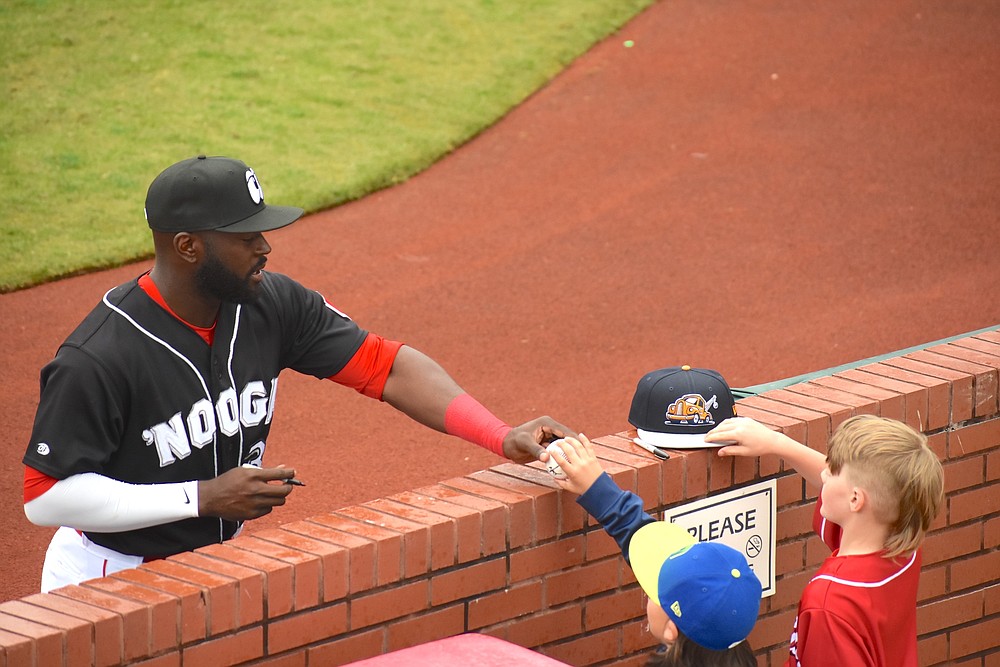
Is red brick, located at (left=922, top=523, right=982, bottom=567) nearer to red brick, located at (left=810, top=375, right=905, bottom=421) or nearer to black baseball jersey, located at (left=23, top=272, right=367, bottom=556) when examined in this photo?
red brick, located at (left=810, top=375, right=905, bottom=421)

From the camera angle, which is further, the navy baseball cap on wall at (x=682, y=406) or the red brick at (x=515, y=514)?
the navy baseball cap on wall at (x=682, y=406)

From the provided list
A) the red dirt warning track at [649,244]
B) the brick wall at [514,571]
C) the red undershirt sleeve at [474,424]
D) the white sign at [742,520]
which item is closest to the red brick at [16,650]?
the brick wall at [514,571]

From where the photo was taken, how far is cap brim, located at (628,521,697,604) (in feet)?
A: 9.48

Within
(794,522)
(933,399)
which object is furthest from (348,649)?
(933,399)

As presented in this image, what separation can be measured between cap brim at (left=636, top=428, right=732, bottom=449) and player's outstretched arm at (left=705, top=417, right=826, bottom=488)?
22mm

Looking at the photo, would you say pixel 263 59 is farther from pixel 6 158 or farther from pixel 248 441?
pixel 248 441

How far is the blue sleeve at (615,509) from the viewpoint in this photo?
3.16 m

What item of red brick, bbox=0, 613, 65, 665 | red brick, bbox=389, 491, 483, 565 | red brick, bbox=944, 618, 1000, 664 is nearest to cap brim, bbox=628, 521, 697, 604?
red brick, bbox=389, 491, 483, 565

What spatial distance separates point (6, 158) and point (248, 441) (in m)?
8.18

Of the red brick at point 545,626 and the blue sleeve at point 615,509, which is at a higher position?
the blue sleeve at point 615,509

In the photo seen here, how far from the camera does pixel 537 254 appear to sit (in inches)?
363

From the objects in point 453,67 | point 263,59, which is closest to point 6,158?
point 263,59

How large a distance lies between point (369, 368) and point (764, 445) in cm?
126

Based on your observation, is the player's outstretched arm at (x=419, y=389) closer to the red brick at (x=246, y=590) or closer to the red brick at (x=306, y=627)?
the red brick at (x=306, y=627)
